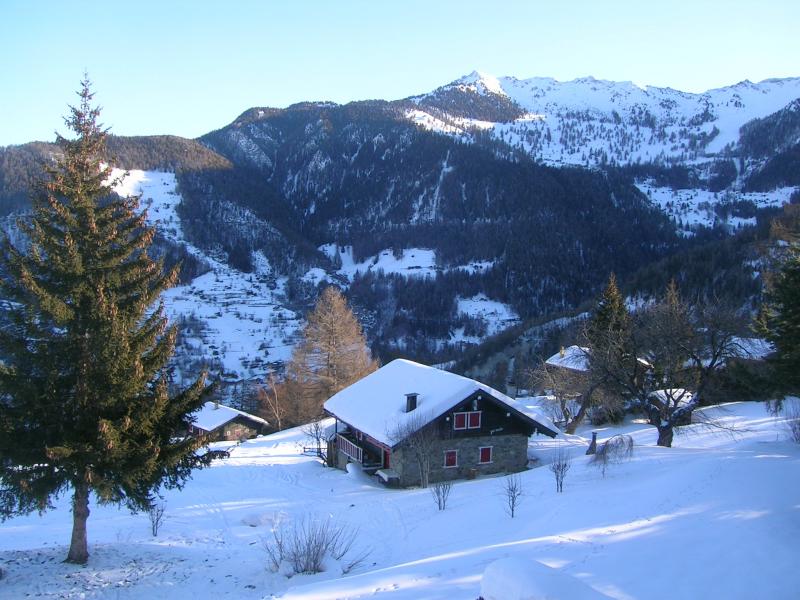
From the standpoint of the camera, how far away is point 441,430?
27547 mm

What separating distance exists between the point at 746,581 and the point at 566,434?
2483cm

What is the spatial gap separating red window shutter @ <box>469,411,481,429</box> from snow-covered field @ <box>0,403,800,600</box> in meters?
4.57

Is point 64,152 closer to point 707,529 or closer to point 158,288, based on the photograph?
point 158,288

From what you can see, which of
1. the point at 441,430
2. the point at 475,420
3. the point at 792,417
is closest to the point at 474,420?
the point at 475,420

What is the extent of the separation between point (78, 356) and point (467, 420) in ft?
60.6

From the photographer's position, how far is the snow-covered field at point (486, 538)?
10633 mm

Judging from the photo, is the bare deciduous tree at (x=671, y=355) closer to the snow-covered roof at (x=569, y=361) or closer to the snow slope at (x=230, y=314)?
the snow-covered roof at (x=569, y=361)

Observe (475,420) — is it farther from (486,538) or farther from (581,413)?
(486,538)

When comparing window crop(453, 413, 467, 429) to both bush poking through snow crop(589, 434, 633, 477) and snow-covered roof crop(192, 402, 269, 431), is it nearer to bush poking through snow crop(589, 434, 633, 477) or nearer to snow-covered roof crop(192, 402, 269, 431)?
bush poking through snow crop(589, 434, 633, 477)

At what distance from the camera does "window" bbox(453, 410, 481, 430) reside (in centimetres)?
2795

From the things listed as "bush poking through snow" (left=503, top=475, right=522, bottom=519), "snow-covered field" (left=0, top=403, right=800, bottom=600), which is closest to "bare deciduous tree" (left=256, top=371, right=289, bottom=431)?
"snow-covered field" (left=0, top=403, right=800, bottom=600)

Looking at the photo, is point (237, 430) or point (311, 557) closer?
point (311, 557)

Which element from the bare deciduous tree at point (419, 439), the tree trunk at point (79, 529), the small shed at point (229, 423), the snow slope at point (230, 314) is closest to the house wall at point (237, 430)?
the small shed at point (229, 423)

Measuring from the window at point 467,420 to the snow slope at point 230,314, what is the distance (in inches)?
3383
